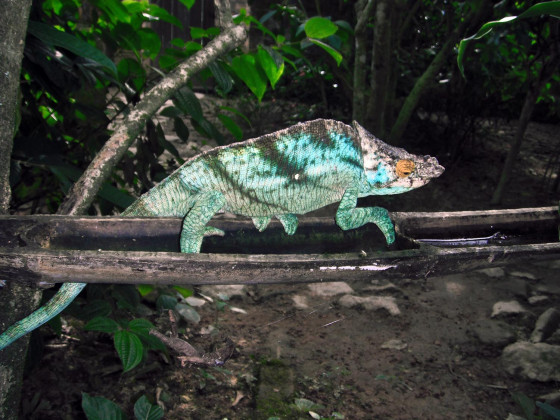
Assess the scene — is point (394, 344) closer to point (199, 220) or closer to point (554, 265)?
point (554, 265)

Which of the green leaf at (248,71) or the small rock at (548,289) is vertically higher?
the green leaf at (248,71)

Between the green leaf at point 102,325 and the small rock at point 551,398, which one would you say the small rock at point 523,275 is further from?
the green leaf at point 102,325

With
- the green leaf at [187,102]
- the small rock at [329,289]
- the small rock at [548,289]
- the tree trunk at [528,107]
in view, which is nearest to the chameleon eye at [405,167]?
the green leaf at [187,102]

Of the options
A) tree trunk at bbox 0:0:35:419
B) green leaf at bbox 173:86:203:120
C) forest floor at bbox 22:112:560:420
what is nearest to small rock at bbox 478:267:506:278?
forest floor at bbox 22:112:560:420

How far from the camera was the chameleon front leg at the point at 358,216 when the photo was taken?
1640 millimetres

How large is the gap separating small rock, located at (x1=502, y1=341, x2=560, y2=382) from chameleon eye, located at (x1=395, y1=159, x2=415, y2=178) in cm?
190

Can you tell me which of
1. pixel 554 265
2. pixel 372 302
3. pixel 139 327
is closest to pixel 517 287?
pixel 554 265

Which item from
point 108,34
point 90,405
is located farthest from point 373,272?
point 108,34

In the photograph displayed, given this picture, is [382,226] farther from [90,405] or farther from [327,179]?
[90,405]

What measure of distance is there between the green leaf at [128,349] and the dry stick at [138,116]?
41 centimetres

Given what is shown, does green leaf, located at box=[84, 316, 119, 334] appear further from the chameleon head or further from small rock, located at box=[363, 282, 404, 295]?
small rock, located at box=[363, 282, 404, 295]

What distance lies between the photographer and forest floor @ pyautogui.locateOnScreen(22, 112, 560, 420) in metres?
2.55

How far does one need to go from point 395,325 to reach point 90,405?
230cm

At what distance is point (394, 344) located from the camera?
3.23 metres
